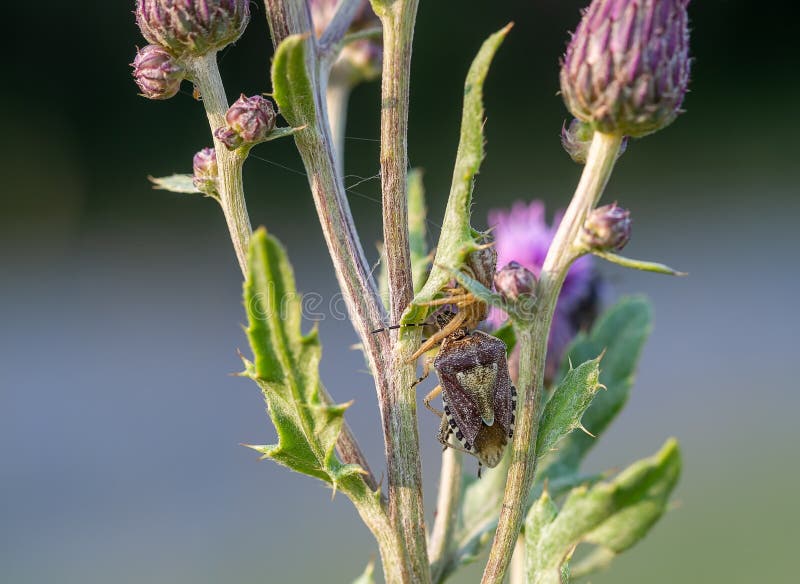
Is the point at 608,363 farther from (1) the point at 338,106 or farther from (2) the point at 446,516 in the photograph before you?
(1) the point at 338,106

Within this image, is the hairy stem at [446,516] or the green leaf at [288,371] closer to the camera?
the green leaf at [288,371]

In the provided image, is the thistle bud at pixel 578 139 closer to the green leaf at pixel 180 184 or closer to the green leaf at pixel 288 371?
the green leaf at pixel 288 371

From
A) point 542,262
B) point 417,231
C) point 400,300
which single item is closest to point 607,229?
point 400,300

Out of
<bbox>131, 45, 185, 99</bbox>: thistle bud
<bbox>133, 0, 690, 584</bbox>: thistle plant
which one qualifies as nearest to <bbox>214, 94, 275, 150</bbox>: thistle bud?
<bbox>133, 0, 690, 584</bbox>: thistle plant

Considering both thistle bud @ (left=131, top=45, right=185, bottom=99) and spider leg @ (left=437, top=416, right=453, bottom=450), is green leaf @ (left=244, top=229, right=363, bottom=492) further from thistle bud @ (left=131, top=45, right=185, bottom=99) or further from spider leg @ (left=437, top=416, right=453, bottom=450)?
thistle bud @ (left=131, top=45, right=185, bottom=99)

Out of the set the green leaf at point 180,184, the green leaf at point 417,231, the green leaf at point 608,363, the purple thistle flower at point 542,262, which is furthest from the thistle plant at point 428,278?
the purple thistle flower at point 542,262

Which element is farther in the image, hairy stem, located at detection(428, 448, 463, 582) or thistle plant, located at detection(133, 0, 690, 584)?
hairy stem, located at detection(428, 448, 463, 582)
